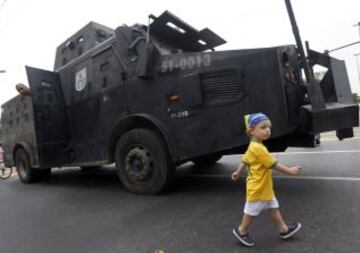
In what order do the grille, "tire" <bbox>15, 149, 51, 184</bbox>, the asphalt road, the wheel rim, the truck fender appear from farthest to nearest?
"tire" <bbox>15, 149, 51, 184</bbox> → the wheel rim → the truck fender → the grille → the asphalt road

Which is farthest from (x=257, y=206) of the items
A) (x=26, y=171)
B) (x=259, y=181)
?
(x=26, y=171)

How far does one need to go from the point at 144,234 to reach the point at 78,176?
5.71m

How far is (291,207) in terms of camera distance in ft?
14.8

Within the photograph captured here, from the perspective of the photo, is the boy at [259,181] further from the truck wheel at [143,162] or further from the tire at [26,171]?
the tire at [26,171]

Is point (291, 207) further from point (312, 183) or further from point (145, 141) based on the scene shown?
point (145, 141)

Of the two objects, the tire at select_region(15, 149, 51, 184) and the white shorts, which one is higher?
the tire at select_region(15, 149, 51, 184)

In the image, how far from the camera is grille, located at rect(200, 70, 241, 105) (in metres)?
4.98

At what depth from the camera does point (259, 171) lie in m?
3.49

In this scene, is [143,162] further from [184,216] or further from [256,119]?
[256,119]

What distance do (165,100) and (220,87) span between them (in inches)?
34.8

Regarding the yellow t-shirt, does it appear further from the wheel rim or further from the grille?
the wheel rim

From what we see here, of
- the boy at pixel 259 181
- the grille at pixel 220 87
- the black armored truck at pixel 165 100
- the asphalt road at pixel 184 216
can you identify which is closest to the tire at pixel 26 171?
the black armored truck at pixel 165 100

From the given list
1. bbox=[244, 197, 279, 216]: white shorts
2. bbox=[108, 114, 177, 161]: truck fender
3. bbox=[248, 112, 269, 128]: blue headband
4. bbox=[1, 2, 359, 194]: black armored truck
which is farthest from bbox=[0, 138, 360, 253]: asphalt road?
bbox=[248, 112, 269, 128]: blue headband

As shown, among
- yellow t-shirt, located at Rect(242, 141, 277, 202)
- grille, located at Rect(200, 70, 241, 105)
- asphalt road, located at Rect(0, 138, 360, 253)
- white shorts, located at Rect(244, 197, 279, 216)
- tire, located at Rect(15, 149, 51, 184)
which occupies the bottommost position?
asphalt road, located at Rect(0, 138, 360, 253)
